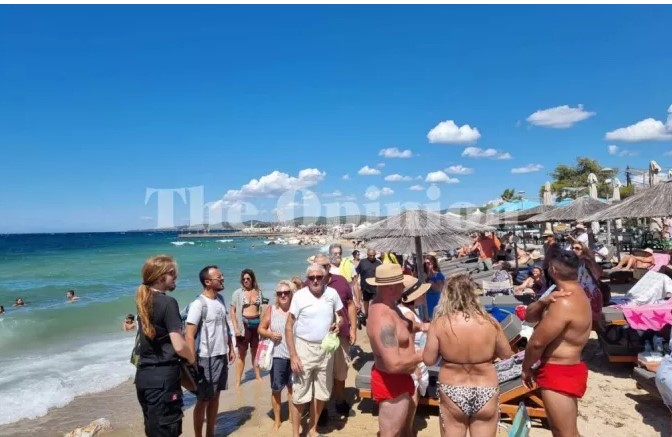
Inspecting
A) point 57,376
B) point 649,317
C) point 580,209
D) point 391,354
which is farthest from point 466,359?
point 580,209

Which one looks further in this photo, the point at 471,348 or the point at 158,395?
the point at 158,395

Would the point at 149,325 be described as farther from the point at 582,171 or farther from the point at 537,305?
the point at 582,171

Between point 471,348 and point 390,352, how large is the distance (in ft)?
1.63

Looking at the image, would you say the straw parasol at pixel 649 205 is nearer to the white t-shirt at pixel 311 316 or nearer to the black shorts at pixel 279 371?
the white t-shirt at pixel 311 316

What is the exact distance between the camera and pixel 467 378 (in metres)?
2.43

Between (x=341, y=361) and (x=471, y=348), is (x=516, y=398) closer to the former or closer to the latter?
(x=341, y=361)

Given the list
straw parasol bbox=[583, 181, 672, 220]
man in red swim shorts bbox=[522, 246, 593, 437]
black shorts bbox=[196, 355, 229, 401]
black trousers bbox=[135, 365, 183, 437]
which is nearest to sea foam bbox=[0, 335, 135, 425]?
black shorts bbox=[196, 355, 229, 401]

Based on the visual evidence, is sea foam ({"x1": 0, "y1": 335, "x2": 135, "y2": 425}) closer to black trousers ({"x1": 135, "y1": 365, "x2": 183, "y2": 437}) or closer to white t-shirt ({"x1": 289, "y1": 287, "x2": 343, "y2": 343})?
black trousers ({"x1": 135, "y1": 365, "x2": 183, "y2": 437})

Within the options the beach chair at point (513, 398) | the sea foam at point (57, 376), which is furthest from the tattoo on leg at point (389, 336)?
the sea foam at point (57, 376)

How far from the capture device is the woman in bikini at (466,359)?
2.41 metres

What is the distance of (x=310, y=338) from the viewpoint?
12.0 feet

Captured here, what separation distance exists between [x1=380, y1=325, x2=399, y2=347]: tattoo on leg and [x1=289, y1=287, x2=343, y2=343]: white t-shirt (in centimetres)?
118

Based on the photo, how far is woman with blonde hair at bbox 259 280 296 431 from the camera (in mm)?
4102

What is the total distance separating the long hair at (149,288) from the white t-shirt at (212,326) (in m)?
0.84
